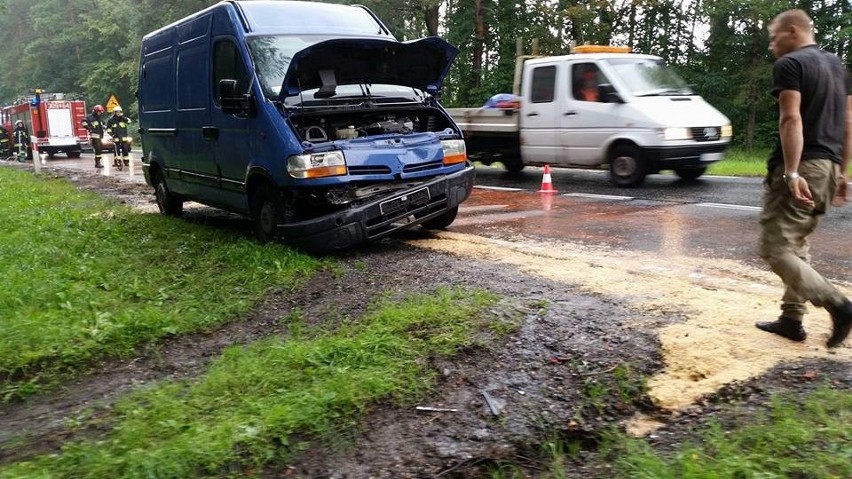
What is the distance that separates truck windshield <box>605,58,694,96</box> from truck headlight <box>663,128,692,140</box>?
87 centimetres

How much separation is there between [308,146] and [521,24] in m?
Answer: 24.0

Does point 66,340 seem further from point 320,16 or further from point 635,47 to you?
point 635,47

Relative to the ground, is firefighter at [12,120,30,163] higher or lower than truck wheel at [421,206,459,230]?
higher

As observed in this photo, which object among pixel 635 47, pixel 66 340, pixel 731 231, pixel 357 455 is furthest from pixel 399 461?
pixel 635 47

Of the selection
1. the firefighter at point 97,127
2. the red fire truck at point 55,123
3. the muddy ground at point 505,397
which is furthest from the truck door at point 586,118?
the red fire truck at point 55,123

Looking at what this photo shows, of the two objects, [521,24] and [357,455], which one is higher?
[521,24]

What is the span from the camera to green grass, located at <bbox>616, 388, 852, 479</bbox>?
2.75m

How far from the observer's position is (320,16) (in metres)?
7.56

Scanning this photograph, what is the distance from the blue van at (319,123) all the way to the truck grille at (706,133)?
512cm

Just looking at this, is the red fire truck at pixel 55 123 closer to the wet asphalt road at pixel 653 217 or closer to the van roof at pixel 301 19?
the wet asphalt road at pixel 653 217

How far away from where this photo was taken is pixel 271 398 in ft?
11.6

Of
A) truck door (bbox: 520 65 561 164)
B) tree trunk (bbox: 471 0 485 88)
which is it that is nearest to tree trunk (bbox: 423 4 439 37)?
tree trunk (bbox: 471 0 485 88)

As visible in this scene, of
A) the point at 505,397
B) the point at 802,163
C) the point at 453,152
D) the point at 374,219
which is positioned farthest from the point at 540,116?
the point at 505,397

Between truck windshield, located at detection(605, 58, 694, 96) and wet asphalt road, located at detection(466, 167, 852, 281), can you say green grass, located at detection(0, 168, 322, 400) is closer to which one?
wet asphalt road, located at detection(466, 167, 852, 281)
